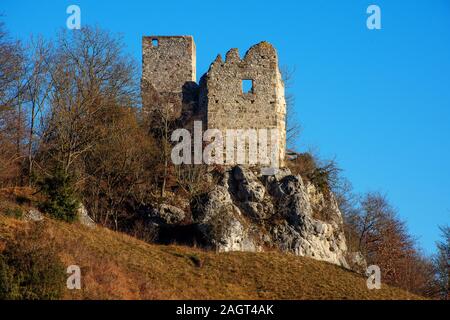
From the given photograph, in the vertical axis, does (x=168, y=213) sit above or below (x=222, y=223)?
above

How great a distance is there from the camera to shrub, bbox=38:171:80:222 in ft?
111

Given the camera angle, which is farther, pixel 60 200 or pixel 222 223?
pixel 222 223

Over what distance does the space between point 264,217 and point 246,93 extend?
677cm

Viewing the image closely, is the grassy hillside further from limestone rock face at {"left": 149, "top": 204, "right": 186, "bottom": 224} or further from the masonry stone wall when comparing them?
the masonry stone wall

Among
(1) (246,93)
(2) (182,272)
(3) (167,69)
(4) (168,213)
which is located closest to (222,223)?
(4) (168,213)

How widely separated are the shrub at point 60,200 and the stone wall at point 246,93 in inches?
366

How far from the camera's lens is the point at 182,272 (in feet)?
104

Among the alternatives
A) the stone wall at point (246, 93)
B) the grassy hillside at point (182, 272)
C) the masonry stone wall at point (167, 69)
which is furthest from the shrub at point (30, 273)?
the masonry stone wall at point (167, 69)

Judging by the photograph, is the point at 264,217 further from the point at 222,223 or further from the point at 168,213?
the point at 168,213

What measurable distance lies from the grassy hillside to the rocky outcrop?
1317 mm

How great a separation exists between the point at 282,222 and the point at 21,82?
A: 576 inches

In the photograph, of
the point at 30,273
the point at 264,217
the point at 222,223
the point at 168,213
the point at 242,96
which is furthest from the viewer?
the point at 242,96

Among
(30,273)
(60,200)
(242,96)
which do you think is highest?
(242,96)

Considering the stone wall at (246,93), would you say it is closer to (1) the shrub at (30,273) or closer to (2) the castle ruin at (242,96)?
(2) the castle ruin at (242,96)
